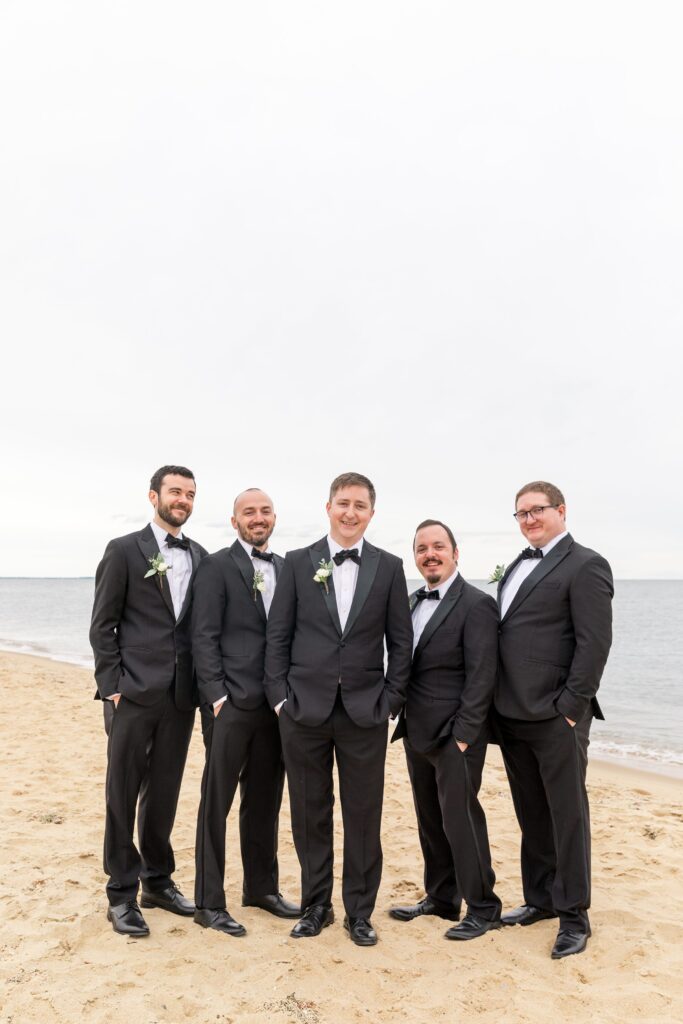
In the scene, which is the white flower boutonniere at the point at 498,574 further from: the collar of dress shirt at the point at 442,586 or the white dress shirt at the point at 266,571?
the white dress shirt at the point at 266,571

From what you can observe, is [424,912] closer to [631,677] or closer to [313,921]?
[313,921]

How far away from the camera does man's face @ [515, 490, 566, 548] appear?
14.0ft

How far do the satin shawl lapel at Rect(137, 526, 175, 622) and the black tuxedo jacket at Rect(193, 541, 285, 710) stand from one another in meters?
0.16

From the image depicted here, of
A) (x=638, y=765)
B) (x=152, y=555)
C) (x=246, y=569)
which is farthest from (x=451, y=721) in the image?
(x=638, y=765)

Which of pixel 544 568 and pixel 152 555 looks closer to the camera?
pixel 544 568

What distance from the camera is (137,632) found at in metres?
4.34

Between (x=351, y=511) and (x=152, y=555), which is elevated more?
(x=351, y=511)

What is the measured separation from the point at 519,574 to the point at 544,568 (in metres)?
0.23

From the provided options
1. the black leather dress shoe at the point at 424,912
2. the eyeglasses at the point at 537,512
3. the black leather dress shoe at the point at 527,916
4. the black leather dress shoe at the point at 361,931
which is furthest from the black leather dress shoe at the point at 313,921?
the eyeglasses at the point at 537,512

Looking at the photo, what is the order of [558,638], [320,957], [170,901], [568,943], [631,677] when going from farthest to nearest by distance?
[631,677] → [170,901] → [558,638] → [568,943] → [320,957]

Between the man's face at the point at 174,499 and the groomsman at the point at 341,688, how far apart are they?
746 millimetres

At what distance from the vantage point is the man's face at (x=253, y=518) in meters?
4.46

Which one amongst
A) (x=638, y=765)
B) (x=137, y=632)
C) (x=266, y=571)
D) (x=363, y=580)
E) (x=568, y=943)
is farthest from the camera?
(x=638, y=765)

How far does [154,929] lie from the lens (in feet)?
13.7
